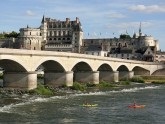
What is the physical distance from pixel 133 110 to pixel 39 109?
9.60 metres

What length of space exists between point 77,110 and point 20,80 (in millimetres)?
16501

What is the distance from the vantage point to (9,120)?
118 ft

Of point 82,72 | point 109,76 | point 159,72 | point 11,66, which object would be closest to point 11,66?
point 11,66

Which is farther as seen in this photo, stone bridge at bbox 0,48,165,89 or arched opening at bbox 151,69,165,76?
arched opening at bbox 151,69,165,76

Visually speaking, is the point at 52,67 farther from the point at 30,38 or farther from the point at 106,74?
the point at 30,38

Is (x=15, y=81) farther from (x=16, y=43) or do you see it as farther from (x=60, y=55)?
(x=16, y=43)

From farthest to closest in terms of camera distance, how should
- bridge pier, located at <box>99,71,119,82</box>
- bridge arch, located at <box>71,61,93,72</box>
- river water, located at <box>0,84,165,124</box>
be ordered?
bridge pier, located at <box>99,71,119,82</box> < bridge arch, located at <box>71,61,93,72</box> < river water, located at <box>0,84,165,124</box>

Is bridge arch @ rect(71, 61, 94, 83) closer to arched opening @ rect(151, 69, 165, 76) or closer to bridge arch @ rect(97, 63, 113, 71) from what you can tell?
bridge arch @ rect(97, 63, 113, 71)

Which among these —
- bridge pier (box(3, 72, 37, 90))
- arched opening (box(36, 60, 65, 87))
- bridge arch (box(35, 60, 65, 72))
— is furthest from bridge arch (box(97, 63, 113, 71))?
bridge pier (box(3, 72, 37, 90))

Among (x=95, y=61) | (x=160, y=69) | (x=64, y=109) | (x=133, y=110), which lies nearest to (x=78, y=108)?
(x=64, y=109)

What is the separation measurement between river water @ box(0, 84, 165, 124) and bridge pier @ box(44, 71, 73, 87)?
1128 centimetres

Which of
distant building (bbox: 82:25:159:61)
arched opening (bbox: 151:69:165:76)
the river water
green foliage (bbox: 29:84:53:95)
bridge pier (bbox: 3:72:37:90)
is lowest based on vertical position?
the river water

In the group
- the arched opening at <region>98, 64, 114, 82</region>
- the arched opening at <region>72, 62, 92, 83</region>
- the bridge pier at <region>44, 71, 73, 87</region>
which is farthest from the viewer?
the arched opening at <region>98, 64, 114, 82</region>

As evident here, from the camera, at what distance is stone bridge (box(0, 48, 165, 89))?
56.6 metres
